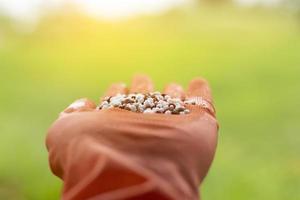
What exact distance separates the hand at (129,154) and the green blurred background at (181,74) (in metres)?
1.59

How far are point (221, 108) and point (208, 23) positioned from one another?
62 centimetres

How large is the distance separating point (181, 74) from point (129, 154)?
2183 mm

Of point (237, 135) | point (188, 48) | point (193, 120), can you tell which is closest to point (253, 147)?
point (237, 135)

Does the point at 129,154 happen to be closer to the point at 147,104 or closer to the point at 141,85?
the point at 147,104

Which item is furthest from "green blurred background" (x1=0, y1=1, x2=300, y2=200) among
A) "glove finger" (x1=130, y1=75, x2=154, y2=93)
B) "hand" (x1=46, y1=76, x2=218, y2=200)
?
"hand" (x1=46, y1=76, x2=218, y2=200)

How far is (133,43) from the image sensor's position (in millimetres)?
3787

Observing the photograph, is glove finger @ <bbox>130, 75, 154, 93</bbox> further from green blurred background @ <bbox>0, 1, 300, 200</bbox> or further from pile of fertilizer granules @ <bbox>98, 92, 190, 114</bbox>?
green blurred background @ <bbox>0, 1, 300, 200</bbox>

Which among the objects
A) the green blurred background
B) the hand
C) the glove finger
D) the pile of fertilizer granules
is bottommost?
the hand

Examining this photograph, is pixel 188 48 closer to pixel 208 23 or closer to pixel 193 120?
pixel 208 23

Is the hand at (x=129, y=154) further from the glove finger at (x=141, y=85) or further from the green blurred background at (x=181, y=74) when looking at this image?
the green blurred background at (x=181, y=74)

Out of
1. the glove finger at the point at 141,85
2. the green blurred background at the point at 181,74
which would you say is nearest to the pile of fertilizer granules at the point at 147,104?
the glove finger at the point at 141,85

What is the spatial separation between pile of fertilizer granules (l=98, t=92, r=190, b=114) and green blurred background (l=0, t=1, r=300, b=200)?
1431mm

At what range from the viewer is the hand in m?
1.51

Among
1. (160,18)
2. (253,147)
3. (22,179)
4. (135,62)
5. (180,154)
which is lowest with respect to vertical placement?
(180,154)
